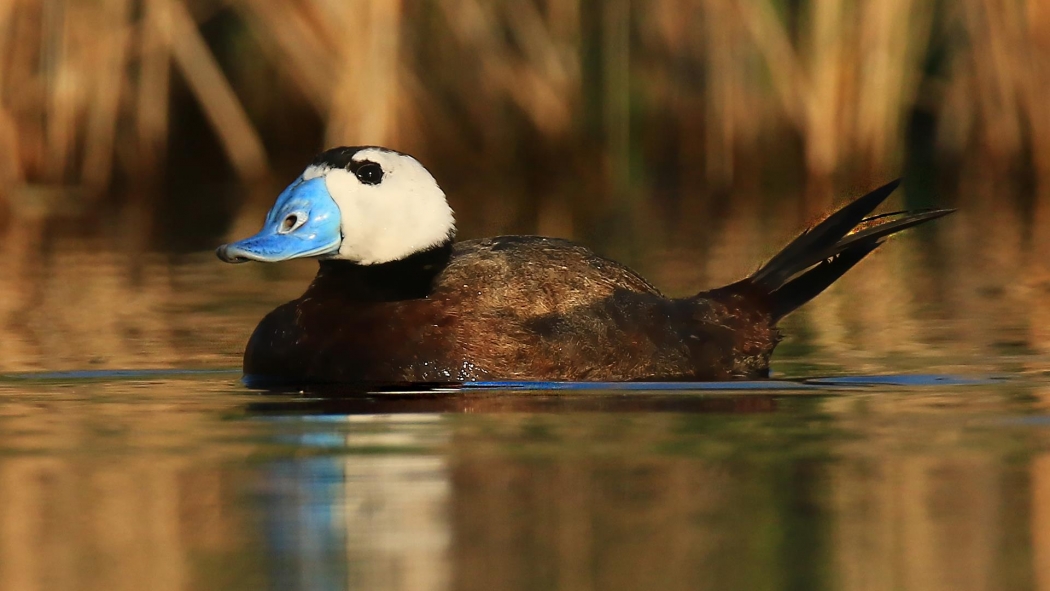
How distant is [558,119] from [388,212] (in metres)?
5.53

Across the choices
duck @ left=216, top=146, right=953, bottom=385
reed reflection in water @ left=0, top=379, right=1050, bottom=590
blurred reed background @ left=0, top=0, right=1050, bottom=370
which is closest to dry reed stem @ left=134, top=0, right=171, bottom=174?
blurred reed background @ left=0, top=0, right=1050, bottom=370

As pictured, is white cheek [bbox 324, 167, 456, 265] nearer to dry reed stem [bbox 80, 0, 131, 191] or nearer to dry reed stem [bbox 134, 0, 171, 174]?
dry reed stem [bbox 80, 0, 131, 191]

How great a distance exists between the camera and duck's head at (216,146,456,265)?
509 cm

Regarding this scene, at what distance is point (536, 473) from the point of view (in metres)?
3.63

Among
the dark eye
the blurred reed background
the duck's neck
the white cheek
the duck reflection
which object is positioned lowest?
the duck reflection

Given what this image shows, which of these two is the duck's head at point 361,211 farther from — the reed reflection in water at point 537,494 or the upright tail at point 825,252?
the upright tail at point 825,252

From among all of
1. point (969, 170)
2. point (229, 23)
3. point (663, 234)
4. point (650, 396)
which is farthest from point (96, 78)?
point (650, 396)

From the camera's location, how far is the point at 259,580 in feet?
9.34

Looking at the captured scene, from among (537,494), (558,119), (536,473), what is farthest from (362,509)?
(558,119)

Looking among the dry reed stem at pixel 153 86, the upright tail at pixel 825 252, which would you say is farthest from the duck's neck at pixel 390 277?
the dry reed stem at pixel 153 86

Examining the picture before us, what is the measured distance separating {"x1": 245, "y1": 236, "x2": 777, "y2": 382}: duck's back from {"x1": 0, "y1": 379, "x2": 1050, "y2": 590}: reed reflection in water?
329mm

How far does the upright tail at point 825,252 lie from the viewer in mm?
5457

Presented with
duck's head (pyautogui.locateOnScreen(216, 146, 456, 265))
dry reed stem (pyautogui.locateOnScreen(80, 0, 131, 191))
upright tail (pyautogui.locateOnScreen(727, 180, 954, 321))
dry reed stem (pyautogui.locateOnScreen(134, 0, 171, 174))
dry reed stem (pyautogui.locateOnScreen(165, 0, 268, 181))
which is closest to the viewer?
duck's head (pyautogui.locateOnScreen(216, 146, 456, 265))

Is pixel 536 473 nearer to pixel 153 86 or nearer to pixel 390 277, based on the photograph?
pixel 390 277
